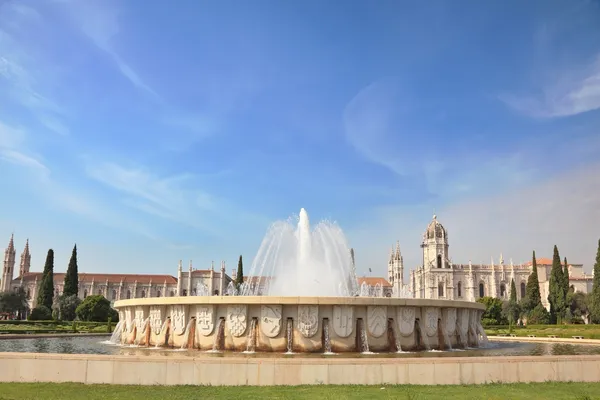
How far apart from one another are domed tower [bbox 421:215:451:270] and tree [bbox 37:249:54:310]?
67.9 m

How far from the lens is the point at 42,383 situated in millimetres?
8328

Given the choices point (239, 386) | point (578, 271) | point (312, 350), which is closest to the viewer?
point (239, 386)

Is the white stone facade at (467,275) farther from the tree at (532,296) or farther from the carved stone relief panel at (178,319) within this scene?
the carved stone relief panel at (178,319)

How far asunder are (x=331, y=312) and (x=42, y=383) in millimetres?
6881

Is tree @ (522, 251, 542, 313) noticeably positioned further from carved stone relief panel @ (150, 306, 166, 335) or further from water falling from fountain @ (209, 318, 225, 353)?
water falling from fountain @ (209, 318, 225, 353)

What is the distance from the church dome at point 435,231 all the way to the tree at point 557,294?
3794cm

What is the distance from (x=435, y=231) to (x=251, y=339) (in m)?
93.3

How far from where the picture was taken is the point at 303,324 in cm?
1279

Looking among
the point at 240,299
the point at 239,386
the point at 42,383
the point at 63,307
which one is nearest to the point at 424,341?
the point at 240,299

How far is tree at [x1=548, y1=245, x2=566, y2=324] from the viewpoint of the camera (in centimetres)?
6103

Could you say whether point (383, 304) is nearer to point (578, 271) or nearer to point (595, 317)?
point (595, 317)

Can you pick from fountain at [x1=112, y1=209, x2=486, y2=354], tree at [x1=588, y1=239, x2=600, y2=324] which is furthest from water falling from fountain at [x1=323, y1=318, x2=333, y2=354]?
tree at [x1=588, y1=239, x2=600, y2=324]

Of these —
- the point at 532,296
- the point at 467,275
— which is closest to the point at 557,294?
the point at 532,296

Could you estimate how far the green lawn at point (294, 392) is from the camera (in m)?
7.29
